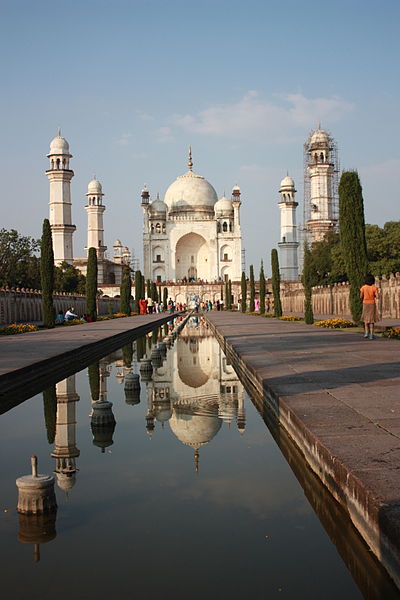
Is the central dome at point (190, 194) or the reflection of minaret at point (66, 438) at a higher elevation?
the central dome at point (190, 194)

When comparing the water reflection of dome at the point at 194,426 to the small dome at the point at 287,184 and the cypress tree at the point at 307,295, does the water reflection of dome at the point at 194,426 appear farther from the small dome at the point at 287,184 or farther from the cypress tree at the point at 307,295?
the small dome at the point at 287,184

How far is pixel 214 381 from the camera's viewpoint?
6266 millimetres

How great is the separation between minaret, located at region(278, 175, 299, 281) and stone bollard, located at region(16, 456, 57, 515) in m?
49.6

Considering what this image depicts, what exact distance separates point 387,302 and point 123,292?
14.0 meters

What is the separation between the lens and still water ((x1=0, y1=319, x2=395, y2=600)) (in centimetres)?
190

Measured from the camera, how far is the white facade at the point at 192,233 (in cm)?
5547

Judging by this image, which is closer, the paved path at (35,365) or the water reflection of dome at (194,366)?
the paved path at (35,365)

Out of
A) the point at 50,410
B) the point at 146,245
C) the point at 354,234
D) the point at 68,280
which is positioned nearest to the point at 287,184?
the point at 146,245

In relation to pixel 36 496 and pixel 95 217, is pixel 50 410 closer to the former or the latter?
pixel 36 496

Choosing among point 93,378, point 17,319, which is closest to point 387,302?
point 17,319

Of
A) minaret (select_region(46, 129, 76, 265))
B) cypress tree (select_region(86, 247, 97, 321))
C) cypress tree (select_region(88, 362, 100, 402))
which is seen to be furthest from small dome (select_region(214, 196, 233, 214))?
cypress tree (select_region(88, 362, 100, 402))

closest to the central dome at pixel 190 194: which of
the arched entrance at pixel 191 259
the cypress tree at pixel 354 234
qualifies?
the arched entrance at pixel 191 259

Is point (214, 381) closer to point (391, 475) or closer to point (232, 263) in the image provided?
point (391, 475)

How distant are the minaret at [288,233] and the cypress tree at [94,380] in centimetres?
4438
